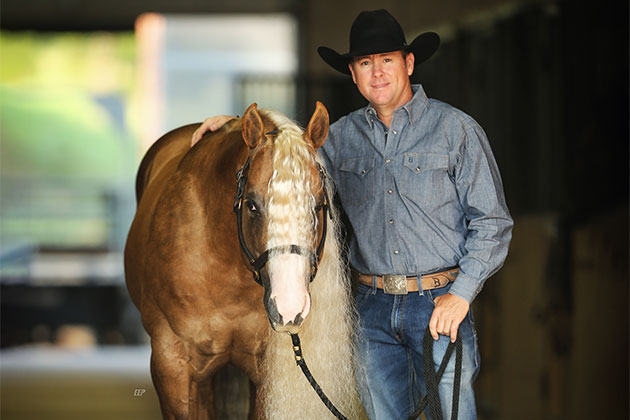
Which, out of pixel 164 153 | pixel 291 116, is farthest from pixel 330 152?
pixel 291 116

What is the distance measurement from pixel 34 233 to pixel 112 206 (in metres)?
0.87

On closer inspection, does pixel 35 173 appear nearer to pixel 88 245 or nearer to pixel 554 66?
pixel 88 245

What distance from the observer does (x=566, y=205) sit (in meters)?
3.88

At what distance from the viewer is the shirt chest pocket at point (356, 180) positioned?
6.66 feet

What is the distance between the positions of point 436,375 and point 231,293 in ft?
1.97

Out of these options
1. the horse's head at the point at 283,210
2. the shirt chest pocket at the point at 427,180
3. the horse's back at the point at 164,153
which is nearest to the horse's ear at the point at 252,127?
the horse's head at the point at 283,210

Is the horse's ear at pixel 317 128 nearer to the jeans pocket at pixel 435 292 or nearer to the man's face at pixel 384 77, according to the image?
the man's face at pixel 384 77

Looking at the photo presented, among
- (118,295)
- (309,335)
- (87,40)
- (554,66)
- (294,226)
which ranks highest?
(87,40)

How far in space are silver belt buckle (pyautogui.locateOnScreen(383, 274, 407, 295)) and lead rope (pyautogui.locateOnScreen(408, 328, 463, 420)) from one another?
13 centimetres

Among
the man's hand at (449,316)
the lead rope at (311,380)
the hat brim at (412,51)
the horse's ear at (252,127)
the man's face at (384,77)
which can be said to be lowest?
the lead rope at (311,380)

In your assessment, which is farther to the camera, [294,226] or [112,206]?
[112,206]

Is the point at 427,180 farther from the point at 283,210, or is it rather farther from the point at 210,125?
the point at 210,125

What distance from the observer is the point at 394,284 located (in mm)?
1952

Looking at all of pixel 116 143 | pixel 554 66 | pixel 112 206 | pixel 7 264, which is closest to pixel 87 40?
pixel 116 143
